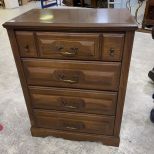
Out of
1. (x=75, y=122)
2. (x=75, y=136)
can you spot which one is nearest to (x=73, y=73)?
(x=75, y=122)

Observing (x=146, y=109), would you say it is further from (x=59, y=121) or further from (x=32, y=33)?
(x=32, y=33)

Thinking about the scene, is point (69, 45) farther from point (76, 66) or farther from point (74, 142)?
point (74, 142)

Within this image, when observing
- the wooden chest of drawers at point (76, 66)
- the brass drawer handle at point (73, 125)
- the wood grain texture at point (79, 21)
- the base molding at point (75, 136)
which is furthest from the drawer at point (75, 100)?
the wood grain texture at point (79, 21)

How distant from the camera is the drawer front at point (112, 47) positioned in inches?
32.6

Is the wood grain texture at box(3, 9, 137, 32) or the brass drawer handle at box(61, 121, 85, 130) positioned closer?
the wood grain texture at box(3, 9, 137, 32)

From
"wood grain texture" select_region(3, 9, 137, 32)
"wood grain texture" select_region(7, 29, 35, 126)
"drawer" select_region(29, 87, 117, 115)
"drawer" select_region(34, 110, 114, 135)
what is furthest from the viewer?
"drawer" select_region(34, 110, 114, 135)

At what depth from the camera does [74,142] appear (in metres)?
1.28

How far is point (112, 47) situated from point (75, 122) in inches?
22.3

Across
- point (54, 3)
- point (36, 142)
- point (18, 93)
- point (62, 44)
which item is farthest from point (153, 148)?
point (54, 3)

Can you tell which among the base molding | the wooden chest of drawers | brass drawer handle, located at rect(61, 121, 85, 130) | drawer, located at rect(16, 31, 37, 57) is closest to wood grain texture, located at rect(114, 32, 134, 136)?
the wooden chest of drawers

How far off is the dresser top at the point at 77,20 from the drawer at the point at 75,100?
37 centimetres

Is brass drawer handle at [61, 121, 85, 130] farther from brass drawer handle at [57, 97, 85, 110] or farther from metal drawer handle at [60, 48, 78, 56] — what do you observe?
metal drawer handle at [60, 48, 78, 56]

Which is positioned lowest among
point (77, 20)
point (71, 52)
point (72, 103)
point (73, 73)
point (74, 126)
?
point (74, 126)

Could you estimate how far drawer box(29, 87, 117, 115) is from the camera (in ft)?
3.39
